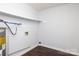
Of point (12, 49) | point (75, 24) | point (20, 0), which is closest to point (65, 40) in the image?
point (75, 24)

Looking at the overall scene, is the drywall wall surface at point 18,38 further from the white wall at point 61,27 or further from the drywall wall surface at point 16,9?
the white wall at point 61,27

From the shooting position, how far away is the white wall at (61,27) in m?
2.96

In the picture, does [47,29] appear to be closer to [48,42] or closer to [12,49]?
[48,42]

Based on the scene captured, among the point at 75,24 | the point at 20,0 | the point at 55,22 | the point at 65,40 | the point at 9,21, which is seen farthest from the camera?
the point at 55,22

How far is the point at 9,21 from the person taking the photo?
79.6 inches

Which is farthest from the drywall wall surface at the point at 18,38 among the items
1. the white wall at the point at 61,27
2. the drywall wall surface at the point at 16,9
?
the white wall at the point at 61,27

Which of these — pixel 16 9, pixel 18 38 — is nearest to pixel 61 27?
pixel 18 38

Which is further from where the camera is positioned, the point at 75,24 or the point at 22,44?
the point at 75,24

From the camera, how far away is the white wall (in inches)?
116

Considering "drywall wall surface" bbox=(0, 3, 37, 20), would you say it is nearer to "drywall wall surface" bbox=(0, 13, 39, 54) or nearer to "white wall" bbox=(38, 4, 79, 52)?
"drywall wall surface" bbox=(0, 13, 39, 54)

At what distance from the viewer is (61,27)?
3223 millimetres

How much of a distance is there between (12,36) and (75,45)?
2.22m

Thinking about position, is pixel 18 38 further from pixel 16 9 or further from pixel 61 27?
pixel 61 27

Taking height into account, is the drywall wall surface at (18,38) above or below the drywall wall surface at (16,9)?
below
